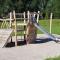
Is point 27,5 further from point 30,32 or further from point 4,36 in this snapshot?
point 4,36

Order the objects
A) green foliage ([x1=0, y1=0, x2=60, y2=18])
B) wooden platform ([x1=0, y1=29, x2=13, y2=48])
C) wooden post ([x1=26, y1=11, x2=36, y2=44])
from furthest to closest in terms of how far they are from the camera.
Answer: green foliage ([x1=0, y1=0, x2=60, y2=18]) < wooden post ([x1=26, y1=11, x2=36, y2=44]) < wooden platform ([x1=0, y1=29, x2=13, y2=48])

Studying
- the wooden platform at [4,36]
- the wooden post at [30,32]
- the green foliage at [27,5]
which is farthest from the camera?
the green foliage at [27,5]

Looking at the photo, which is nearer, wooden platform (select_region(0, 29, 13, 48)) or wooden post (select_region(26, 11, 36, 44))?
wooden platform (select_region(0, 29, 13, 48))

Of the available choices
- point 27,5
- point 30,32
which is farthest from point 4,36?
point 27,5

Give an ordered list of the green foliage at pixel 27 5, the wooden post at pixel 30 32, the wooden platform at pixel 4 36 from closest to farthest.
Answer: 1. the wooden platform at pixel 4 36
2. the wooden post at pixel 30 32
3. the green foliage at pixel 27 5

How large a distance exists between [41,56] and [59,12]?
41.7m

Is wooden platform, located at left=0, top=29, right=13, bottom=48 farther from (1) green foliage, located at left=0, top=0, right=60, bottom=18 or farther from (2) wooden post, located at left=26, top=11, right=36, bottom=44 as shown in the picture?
(1) green foliage, located at left=0, top=0, right=60, bottom=18

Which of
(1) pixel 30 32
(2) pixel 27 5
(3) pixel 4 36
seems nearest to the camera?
(3) pixel 4 36

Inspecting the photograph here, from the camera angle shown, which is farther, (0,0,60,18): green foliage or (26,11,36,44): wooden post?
(0,0,60,18): green foliage

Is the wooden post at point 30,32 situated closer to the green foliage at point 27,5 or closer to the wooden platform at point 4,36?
the wooden platform at point 4,36

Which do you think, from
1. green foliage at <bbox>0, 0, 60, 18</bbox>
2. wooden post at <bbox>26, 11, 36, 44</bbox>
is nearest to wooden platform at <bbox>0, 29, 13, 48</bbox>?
wooden post at <bbox>26, 11, 36, 44</bbox>

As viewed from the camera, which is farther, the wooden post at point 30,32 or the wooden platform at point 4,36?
the wooden post at point 30,32

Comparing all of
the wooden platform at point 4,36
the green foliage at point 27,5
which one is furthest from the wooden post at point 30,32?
the green foliage at point 27,5

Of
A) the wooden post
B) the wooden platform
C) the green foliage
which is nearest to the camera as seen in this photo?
the wooden platform
